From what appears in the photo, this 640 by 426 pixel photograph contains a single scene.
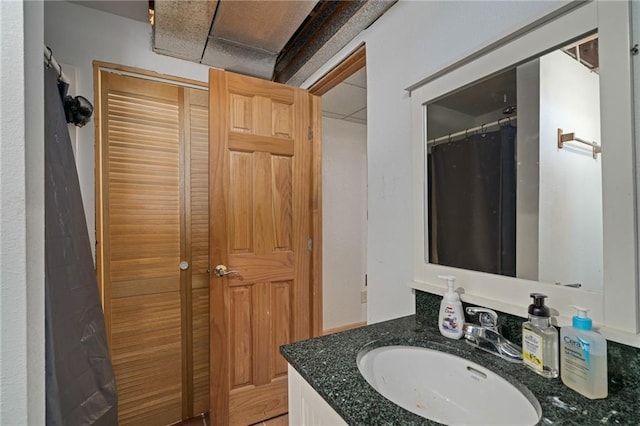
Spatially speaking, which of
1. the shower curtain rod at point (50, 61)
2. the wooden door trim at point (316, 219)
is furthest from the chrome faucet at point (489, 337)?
the shower curtain rod at point (50, 61)

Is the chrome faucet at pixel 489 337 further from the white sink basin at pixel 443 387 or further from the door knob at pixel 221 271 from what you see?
the door knob at pixel 221 271

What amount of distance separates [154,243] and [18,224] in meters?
1.01

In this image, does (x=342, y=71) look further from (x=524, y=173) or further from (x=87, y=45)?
(x=87, y=45)

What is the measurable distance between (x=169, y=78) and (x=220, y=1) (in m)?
0.69

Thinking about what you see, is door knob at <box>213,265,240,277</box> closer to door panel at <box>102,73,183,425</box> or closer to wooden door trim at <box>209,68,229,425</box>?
wooden door trim at <box>209,68,229,425</box>

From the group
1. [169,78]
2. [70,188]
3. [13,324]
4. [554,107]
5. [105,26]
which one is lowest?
[13,324]

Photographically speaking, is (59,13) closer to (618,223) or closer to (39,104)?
(39,104)

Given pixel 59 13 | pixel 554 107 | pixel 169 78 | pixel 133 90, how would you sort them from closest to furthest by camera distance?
pixel 554 107, pixel 59 13, pixel 133 90, pixel 169 78

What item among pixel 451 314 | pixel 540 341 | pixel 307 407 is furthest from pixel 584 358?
pixel 307 407

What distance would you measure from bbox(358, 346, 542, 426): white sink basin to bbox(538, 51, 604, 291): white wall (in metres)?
0.30

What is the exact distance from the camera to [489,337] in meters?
0.77

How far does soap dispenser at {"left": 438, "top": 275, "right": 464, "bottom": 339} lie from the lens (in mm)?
846

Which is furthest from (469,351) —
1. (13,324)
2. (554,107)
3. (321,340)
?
(13,324)

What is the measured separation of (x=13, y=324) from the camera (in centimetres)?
69
